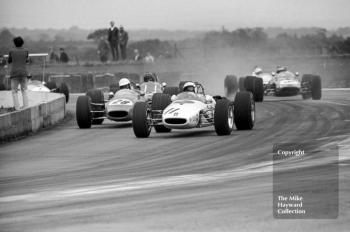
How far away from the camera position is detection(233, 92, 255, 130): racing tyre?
887 inches

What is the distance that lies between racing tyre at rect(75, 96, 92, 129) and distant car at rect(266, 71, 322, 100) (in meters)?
12.0

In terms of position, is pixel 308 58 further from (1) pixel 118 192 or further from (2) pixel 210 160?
(1) pixel 118 192

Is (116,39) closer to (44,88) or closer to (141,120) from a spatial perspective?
(44,88)

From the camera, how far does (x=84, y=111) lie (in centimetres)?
2514

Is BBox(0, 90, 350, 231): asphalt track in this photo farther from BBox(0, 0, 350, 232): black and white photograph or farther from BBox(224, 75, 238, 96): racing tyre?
BBox(224, 75, 238, 96): racing tyre

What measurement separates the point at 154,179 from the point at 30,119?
994 centimetres

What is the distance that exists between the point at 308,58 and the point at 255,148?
121 ft

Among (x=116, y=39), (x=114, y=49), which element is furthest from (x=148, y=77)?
(x=114, y=49)

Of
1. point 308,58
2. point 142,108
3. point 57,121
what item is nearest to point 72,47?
point 308,58

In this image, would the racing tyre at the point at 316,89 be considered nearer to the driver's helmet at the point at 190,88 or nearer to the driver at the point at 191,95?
the driver at the point at 191,95

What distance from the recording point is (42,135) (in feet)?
77.7

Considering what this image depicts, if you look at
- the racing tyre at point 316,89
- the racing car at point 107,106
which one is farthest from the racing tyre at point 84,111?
the racing tyre at point 316,89

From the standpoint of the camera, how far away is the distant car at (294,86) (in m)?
35.7

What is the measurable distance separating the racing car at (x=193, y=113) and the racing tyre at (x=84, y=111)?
8.02ft
